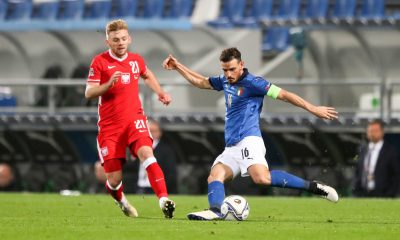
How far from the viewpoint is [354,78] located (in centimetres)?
2303

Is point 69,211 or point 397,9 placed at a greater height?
point 397,9

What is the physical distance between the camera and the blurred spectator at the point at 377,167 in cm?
2009

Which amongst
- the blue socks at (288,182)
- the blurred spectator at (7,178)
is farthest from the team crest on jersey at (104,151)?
the blurred spectator at (7,178)

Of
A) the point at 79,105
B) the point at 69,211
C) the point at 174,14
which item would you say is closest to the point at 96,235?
the point at 69,211

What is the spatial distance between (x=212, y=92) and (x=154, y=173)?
9.92m

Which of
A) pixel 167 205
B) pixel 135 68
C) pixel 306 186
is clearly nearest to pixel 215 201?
pixel 167 205

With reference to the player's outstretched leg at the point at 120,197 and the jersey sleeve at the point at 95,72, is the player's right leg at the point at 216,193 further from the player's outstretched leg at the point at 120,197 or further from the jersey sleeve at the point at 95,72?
the jersey sleeve at the point at 95,72

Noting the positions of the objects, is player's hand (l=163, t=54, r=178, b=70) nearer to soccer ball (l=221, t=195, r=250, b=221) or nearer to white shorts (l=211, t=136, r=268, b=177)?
white shorts (l=211, t=136, r=268, b=177)

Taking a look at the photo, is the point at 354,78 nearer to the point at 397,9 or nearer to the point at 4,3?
the point at 397,9

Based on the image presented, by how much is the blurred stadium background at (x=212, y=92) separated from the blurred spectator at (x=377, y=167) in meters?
1.19

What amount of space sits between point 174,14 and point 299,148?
714 cm

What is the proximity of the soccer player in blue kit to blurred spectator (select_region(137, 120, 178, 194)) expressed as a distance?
740 cm

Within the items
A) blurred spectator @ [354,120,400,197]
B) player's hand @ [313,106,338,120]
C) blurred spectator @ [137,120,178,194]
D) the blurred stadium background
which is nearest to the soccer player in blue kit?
player's hand @ [313,106,338,120]

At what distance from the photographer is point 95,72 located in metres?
13.9
